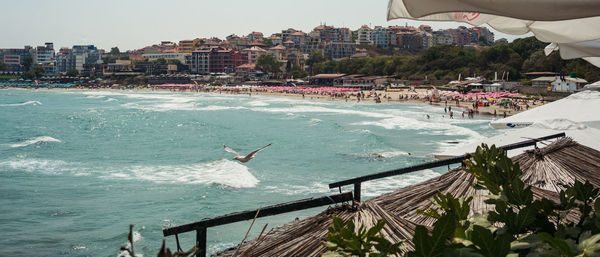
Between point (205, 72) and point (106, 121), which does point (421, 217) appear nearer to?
point (106, 121)

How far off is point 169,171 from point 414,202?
13977mm

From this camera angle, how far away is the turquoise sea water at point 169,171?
10.2 metres

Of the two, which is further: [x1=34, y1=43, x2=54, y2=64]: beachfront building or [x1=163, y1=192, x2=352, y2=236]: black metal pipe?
[x1=34, y1=43, x2=54, y2=64]: beachfront building

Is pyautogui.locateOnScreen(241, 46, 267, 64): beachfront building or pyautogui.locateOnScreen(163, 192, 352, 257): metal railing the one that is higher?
pyautogui.locateOnScreen(241, 46, 267, 64): beachfront building

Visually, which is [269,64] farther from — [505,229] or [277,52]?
[505,229]

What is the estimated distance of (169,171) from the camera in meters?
16.7

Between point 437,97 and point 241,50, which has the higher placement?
point 241,50

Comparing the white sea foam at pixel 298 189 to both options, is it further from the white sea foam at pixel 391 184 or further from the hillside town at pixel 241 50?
the hillside town at pixel 241 50

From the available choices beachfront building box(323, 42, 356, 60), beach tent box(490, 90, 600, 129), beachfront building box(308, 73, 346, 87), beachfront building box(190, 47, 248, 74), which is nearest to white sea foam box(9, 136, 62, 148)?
beach tent box(490, 90, 600, 129)

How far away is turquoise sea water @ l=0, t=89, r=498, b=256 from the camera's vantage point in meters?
10.2

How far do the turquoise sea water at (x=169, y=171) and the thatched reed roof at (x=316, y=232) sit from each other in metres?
6.42

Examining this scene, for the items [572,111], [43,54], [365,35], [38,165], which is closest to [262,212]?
[572,111]

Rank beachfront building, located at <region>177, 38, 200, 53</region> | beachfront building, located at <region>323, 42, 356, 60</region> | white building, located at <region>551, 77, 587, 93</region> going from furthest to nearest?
beachfront building, located at <region>177, 38, 200, 53</region> → beachfront building, located at <region>323, 42, 356, 60</region> → white building, located at <region>551, 77, 587, 93</region>

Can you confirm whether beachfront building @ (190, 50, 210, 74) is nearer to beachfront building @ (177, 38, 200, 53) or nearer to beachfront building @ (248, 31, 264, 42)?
beachfront building @ (177, 38, 200, 53)
